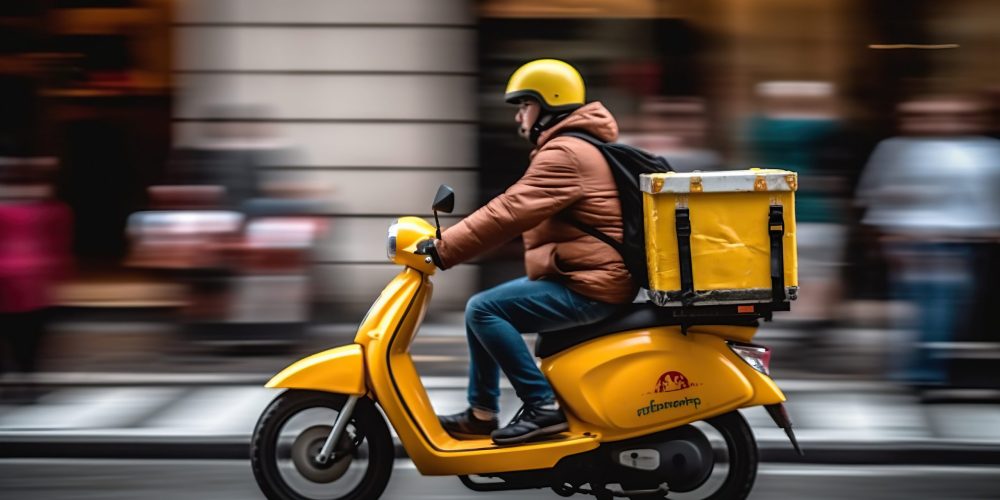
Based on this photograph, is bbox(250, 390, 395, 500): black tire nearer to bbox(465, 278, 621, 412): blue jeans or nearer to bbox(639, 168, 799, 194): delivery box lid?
bbox(465, 278, 621, 412): blue jeans

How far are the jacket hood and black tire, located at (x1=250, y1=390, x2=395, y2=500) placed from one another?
1.20 metres

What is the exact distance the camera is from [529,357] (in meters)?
5.64

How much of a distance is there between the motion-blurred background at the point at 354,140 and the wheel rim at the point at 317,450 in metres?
3.32

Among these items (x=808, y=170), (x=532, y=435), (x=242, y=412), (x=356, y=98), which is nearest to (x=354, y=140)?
(x=356, y=98)

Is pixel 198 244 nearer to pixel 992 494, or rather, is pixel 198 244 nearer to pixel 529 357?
pixel 529 357

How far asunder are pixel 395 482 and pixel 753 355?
5.80 ft

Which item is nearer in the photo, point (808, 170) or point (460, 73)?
point (808, 170)

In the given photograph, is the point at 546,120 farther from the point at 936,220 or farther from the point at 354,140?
the point at 354,140

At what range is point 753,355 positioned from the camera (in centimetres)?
563

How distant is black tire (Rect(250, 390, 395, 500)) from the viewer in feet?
18.6

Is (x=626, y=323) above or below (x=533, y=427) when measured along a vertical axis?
above

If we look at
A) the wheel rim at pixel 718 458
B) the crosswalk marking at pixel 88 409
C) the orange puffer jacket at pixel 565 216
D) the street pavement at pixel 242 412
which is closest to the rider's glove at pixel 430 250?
the orange puffer jacket at pixel 565 216

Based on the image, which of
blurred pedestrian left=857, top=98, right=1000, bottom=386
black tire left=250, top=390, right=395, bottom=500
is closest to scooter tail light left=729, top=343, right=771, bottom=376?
black tire left=250, top=390, right=395, bottom=500

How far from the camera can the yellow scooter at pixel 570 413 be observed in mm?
5590
